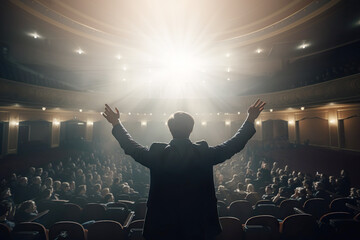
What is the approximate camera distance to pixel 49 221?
4.66 meters

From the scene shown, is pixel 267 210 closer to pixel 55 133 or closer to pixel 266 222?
pixel 266 222

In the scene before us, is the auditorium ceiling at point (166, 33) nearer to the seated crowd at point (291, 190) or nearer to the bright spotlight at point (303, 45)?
the bright spotlight at point (303, 45)

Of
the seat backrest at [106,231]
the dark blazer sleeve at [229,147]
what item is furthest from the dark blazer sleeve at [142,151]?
A: the seat backrest at [106,231]

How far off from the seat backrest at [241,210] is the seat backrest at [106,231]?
9.08 ft

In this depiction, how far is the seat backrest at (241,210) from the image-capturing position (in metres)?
4.69

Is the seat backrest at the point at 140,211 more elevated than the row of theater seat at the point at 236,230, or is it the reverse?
the row of theater seat at the point at 236,230

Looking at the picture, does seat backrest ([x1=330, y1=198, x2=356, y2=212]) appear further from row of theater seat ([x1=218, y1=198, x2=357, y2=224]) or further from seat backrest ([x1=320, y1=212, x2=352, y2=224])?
seat backrest ([x1=320, y1=212, x2=352, y2=224])

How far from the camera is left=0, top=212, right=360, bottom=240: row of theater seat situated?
10.6ft

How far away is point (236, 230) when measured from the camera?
3395 millimetres

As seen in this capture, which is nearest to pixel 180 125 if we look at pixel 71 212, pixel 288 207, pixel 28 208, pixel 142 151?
pixel 142 151

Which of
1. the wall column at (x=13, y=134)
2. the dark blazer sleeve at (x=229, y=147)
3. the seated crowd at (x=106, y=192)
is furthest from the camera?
the wall column at (x=13, y=134)

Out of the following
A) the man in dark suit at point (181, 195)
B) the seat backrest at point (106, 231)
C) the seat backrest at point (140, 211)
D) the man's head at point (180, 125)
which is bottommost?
the seat backrest at point (140, 211)

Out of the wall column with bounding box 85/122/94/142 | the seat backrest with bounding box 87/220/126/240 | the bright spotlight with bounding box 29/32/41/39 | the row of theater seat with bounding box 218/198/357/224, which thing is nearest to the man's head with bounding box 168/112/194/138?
the seat backrest with bounding box 87/220/126/240

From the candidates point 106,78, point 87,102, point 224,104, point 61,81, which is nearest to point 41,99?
point 87,102
